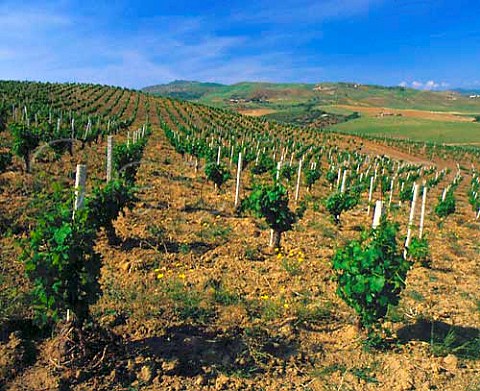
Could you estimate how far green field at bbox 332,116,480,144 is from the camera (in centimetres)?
8325

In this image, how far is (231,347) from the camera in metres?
5.58

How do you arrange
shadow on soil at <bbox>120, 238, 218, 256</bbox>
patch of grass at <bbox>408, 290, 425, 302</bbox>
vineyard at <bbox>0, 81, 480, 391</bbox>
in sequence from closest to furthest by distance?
1. vineyard at <bbox>0, 81, 480, 391</bbox>
2. patch of grass at <bbox>408, 290, 425, 302</bbox>
3. shadow on soil at <bbox>120, 238, 218, 256</bbox>

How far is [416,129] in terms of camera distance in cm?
9256

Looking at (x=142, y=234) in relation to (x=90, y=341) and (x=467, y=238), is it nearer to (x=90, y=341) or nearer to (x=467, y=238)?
(x=90, y=341)

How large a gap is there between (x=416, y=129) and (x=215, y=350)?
323ft

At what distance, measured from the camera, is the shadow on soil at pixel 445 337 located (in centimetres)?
570

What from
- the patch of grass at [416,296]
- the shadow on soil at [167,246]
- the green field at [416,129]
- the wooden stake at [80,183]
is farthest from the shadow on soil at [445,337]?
the green field at [416,129]

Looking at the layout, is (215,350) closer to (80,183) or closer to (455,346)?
(80,183)

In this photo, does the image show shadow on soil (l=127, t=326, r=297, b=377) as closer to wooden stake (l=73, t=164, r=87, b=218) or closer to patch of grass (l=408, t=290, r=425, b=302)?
wooden stake (l=73, t=164, r=87, b=218)

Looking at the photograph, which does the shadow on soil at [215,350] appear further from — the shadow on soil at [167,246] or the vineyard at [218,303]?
the shadow on soil at [167,246]

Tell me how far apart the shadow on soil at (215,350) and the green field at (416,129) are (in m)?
85.5

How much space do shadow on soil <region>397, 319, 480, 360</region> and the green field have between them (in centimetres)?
8350

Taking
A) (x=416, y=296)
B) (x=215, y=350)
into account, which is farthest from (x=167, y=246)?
(x=416, y=296)

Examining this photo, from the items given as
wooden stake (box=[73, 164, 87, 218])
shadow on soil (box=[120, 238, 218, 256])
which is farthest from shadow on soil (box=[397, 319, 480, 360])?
wooden stake (box=[73, 164, 87, 218])
